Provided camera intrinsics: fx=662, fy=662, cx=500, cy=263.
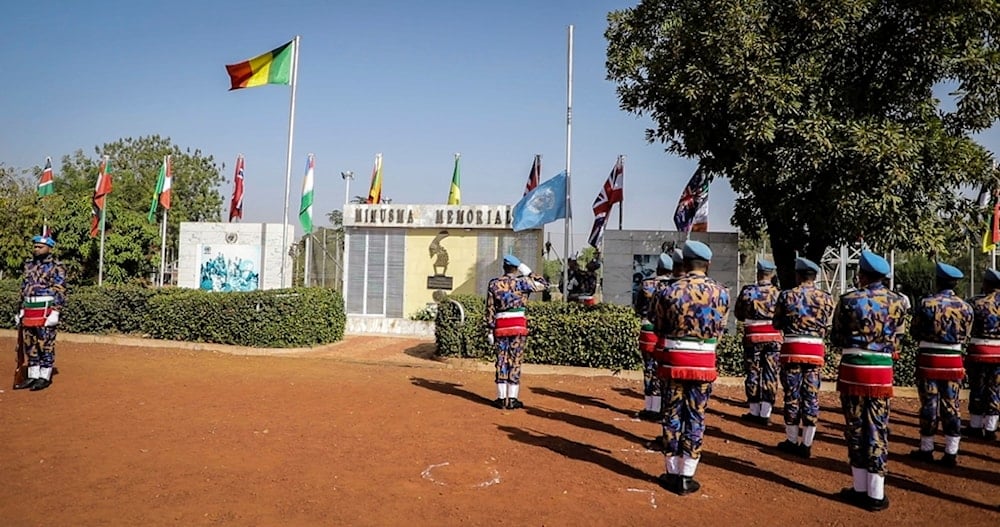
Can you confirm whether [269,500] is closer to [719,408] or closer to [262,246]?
[719,408]

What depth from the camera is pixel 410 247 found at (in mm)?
17859

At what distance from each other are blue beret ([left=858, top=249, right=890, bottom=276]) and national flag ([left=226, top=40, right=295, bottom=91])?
14354 mm

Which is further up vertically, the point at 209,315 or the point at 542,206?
the point at 542,206

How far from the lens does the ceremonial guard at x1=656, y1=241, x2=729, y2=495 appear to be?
5.31 m

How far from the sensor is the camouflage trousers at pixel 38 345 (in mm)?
8914

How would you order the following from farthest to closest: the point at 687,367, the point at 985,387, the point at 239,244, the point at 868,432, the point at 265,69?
the point at 239,244 → the point at 265,69 → the point at 985,387 → the point at 687,367 → the point at 868,432

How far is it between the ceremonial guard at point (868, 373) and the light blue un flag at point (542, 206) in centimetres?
998

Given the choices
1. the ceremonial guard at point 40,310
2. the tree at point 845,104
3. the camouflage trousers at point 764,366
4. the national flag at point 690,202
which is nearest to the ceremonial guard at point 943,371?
the camouflage trousers at point 764,366

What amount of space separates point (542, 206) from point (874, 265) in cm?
1039

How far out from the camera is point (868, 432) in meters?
5.13

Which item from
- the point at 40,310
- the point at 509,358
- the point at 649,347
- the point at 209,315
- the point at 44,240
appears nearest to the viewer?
the point at 649,347

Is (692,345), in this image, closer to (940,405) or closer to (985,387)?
(940,405)

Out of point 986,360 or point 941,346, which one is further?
point 986,360

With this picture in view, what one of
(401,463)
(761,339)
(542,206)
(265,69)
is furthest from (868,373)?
(265,69)
